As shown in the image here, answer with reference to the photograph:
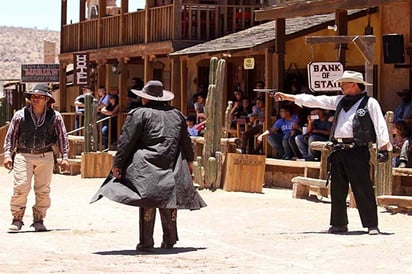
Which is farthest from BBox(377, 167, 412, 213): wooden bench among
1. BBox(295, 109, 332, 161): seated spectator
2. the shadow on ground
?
the shadow on ground

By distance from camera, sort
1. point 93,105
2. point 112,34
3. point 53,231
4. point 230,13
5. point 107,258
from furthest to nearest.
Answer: point 112,34, point 230,13, point 93,105, point 53,231, point 107,258

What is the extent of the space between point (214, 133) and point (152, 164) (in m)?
8.51

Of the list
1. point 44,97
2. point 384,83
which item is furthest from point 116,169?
point 384,83

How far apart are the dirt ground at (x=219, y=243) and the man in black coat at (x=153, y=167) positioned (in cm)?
41

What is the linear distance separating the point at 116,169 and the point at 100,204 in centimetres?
642

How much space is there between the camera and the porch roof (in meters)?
21.7

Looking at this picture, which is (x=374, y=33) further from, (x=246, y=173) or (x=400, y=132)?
(x=246, y=173)

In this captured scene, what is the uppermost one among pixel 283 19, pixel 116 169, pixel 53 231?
pixel 283 19

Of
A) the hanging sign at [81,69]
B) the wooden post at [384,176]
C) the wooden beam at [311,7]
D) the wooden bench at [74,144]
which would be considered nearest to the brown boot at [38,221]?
the wooden post at [384,176]

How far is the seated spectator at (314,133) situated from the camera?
1884cm

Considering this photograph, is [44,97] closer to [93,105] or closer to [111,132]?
[93,105]

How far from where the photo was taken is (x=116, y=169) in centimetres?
1056

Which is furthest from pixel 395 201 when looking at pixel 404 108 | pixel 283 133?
pixel 283 133

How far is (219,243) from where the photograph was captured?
11586 millimetres
